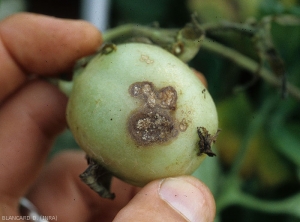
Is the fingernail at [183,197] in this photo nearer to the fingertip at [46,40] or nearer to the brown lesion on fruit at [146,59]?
the brown lesion on fruit at [146,59]

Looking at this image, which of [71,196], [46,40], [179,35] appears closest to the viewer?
[179,35]

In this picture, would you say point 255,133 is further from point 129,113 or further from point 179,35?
point 129,113

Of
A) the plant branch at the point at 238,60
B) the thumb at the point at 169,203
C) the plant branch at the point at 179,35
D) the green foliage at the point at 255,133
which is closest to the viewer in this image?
the thumb at the point at 169,203

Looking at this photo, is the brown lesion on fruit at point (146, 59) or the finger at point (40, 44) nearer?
the brown lesion on fruit at point (146, 59)

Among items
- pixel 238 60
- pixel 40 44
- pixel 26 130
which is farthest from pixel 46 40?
pixel 238 60

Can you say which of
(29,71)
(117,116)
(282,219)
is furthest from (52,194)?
(282,219)

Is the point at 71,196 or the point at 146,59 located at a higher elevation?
the point at 146,59

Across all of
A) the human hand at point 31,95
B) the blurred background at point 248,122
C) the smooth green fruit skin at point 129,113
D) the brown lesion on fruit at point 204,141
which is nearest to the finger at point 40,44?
the human hand at point 31,95

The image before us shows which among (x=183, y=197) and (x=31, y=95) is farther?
(x=31, y=95)
